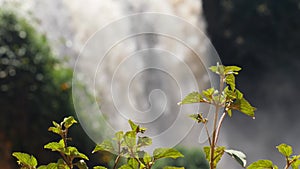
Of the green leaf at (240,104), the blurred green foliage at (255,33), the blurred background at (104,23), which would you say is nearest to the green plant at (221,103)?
the green leaf at (240,104)

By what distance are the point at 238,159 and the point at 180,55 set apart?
17.4 ft

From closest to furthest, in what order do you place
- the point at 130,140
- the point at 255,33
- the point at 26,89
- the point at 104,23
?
the point at 130,140
the point at 26,89
the point at 104,23
the point at 255,33

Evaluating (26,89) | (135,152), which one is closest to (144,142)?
(135,152)

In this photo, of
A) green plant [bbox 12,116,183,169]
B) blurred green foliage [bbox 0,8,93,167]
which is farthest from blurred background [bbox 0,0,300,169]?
green plant [bbox 12,116,183,169]

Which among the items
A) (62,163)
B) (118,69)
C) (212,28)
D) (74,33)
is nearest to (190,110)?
(118,69)

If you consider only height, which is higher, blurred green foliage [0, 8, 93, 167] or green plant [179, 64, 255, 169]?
blurred green foliage [0, 8, 93, 167]

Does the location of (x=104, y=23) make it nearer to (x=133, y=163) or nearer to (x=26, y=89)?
(x=26, y=89)

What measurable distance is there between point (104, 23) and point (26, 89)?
1.89 meters

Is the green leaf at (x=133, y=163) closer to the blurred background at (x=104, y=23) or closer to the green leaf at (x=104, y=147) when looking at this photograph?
the green leaf at (x=104, y=147)

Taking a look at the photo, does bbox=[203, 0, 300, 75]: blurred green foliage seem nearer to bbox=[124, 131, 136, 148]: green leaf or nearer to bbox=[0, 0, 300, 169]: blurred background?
bbox=[0, 0, 300, 169]: blurred background

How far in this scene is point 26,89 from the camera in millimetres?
3465

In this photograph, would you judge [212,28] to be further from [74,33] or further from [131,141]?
[131,141]

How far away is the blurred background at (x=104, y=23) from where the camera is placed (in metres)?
3.47

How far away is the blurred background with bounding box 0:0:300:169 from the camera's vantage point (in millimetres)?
3471
